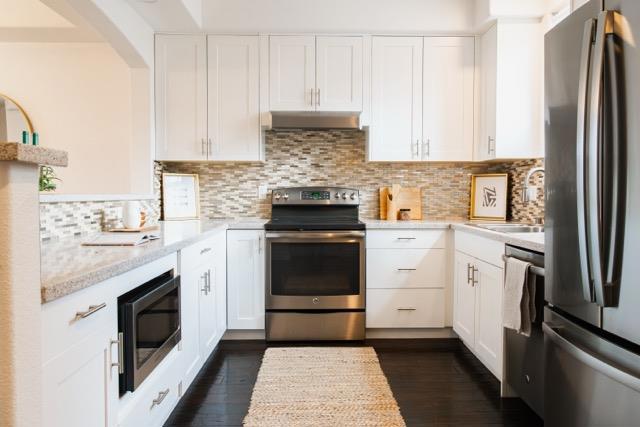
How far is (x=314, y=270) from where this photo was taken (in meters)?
2.84

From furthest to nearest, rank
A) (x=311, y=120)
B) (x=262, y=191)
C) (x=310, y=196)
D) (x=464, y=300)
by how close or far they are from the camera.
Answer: (x=262, y=191) → (x=310, y=196) → (x=311, y=120) → (x=464, y=300)

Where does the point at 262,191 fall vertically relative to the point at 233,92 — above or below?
below

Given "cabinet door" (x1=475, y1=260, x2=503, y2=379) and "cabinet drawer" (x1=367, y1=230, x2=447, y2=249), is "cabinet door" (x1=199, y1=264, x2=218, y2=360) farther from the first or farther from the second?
"cabinet door" (x1=475, y1=260, x2=503, y2=379)

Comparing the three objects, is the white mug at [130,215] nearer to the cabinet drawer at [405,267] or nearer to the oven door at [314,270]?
the oven door at [314,270]

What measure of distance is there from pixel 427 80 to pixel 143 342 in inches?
105

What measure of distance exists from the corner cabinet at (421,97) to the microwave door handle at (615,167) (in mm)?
1993

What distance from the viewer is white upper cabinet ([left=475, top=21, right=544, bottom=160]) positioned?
9.11ft

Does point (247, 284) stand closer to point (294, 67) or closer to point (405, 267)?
point (405, 267)

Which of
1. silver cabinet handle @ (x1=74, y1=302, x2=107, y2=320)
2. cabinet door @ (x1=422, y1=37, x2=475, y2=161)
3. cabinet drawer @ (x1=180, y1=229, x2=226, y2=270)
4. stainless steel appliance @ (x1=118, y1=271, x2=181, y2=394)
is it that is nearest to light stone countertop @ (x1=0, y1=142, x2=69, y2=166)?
silver cabinet handle @ (x1=74, y1=302, x2=107, y2=320)

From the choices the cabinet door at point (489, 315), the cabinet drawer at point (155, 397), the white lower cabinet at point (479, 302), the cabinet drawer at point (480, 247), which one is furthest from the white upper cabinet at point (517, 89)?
the cabinet drawer at point (155, 397)

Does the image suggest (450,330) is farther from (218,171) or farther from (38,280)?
(38,280)

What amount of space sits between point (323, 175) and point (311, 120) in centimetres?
59

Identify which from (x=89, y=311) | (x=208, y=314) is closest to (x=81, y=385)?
(x=89, y=311)

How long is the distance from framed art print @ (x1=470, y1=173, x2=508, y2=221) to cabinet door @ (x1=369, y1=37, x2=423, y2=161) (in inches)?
25.7
